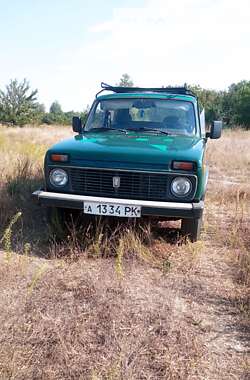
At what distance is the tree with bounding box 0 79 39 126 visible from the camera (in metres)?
53.5

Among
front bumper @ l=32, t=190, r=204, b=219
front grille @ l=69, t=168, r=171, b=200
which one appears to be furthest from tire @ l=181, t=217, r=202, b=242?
front grille @ l=69, t=168, r=171, b=200

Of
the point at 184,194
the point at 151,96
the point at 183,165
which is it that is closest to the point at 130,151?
the point at 183,165

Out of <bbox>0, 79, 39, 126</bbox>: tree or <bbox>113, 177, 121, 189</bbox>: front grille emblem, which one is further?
<bbox>0, 79, 39, 126</bbox>: tree

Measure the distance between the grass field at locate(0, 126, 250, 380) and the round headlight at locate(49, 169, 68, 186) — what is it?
55cm

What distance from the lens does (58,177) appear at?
430 centimetres

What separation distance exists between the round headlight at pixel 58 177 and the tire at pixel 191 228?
139cm

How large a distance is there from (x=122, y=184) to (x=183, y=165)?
25.8 inches

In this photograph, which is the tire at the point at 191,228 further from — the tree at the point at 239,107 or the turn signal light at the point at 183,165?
the tree at the point at 239,107

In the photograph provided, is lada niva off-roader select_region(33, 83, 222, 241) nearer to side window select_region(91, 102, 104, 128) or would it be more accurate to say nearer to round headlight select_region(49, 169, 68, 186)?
round headlight select_region(49, 169, 68, 186)

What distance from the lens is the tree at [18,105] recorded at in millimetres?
53469

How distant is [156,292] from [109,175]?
1.32m

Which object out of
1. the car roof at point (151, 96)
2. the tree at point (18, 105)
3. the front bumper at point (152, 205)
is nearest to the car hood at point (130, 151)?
the front bumper at point (152, 205)

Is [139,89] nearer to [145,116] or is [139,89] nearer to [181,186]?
[145,116]

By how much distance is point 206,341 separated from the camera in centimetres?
271
